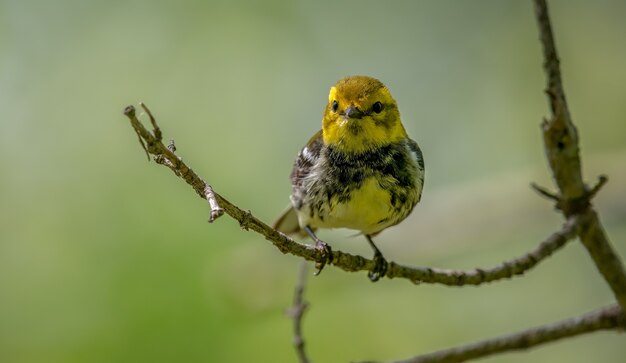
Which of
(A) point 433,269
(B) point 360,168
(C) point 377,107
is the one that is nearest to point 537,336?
(A) point 433,269

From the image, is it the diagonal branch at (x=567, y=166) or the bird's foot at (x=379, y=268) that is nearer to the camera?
the diagonal branch at (x=567, y=166)

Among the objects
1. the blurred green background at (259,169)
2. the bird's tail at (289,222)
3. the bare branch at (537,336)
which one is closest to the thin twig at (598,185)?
the bare branch at (537,336)

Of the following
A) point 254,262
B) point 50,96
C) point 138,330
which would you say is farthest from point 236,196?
point 50,96

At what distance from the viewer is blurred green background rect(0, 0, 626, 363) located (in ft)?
16.4

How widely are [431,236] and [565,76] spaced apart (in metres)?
2.72

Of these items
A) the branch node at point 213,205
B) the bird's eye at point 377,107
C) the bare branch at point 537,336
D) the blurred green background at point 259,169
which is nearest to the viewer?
the branch node at point 213,205

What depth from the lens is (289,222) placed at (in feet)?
14.2

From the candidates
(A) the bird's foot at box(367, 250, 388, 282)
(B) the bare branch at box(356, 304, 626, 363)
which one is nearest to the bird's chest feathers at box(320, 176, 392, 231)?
(A) the bird's foot at box(367, 250, 388, 282)

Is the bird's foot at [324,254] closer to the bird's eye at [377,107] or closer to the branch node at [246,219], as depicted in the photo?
the branch node at [246,219]

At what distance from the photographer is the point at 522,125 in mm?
6660

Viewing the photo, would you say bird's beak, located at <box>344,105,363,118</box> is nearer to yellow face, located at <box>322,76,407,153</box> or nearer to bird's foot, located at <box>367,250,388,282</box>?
yellow face, located at <box>322,76,407,153</box>

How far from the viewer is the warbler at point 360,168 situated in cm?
356

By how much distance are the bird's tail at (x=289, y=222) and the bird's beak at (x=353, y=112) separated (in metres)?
0.87

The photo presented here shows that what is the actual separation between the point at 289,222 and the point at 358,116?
37.4 inches
